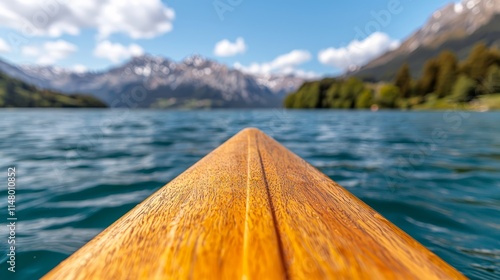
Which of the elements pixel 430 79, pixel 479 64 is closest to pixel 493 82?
pixel 479 64

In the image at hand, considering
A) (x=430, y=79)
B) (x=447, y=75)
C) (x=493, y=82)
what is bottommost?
(x=493, y=82)

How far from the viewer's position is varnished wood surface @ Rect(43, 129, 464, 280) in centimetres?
99

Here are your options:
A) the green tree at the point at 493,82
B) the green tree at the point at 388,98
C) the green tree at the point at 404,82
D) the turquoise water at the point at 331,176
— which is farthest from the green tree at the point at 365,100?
the turquoise water at the point at 331,176

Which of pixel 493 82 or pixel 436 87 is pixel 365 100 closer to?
pixel 436 87

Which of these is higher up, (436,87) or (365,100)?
(436,87)

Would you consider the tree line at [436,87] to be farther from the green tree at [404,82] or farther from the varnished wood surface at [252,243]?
the varnished wood surface at [252,243]

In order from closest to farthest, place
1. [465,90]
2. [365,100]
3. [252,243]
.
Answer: [252,243]
[465,90]
[365,100]

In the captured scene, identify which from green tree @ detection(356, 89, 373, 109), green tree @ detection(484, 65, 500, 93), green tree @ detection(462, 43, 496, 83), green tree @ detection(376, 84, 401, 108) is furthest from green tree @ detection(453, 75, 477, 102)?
green tree @ detection(356, 89, 373, 109)

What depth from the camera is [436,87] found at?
287 feet

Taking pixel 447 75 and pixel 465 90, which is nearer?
pixel 465 90

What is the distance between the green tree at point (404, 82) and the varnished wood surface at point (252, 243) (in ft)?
359

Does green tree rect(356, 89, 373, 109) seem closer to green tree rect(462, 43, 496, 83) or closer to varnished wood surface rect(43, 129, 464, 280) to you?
green tree rect(462, 43, 496, 83)

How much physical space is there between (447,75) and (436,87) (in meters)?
5.60

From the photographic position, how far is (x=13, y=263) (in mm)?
2451
